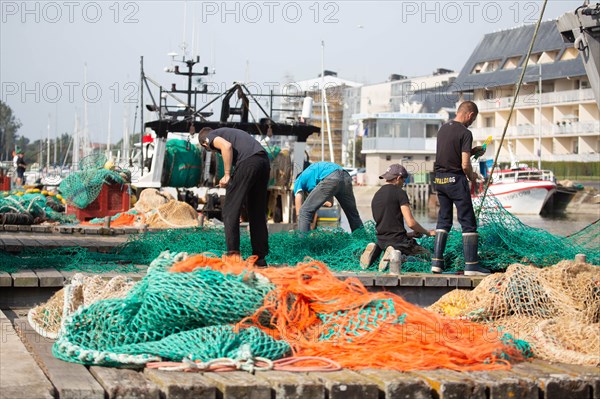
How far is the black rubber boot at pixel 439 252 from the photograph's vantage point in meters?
8.60

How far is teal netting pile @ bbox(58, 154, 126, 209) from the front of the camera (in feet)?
57.0

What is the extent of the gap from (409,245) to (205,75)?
14.4m

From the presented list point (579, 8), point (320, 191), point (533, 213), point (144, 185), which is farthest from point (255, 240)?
point (533, 213)

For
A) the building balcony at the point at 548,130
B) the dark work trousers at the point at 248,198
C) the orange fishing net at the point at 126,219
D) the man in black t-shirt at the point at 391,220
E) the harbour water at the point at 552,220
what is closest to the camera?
the dark work trousers at the point at 248,198

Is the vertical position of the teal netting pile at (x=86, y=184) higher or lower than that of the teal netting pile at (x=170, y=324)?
higher

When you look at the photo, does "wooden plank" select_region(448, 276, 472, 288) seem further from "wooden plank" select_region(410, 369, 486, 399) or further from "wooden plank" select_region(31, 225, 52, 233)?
"wooden plank" select_region(31, 225, 52, 233)

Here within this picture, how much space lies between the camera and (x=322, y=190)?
10.9m

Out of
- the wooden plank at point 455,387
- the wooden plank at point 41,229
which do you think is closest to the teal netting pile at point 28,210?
the wooden plank at point 41,229

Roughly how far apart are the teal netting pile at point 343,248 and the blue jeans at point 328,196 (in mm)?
256

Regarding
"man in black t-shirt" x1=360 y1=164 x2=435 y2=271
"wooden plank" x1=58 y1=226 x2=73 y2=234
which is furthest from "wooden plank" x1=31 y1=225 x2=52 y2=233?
"man in black t-shirt" x1=360 y1=164 x2=435 y2=271

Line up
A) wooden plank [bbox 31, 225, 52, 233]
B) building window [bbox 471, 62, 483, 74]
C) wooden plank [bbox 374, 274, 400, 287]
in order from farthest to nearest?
building window [bbox 471, 62, 483, 74]
wooden plank [bbox 31, 225, 52, 233]
wooden plank [bbox 374, 274, 400, 287]

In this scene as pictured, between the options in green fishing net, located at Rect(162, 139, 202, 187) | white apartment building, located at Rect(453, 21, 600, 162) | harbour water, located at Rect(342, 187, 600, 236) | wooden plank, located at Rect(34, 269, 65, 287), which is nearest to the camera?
Result: wooden plank, located at Rect(34, 269, 65, 287)

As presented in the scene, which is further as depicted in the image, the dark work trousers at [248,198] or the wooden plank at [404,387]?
the dark work trousers at [248,198]

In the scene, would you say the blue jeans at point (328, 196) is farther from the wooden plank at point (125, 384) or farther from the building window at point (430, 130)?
the building window at point (430, 130)
